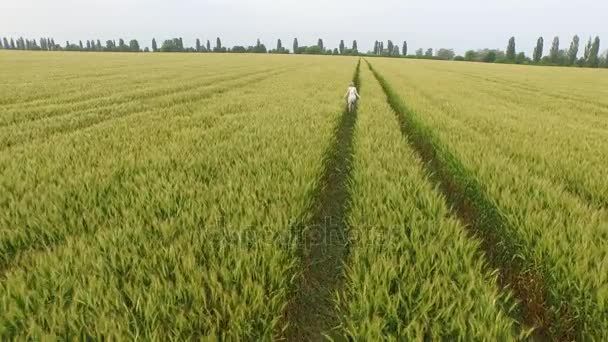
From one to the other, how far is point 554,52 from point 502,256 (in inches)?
5389

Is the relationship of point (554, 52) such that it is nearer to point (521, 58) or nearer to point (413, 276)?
point (521, 58)

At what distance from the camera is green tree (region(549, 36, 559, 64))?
98762 millimetres

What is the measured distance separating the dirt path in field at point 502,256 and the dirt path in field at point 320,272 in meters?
1.31

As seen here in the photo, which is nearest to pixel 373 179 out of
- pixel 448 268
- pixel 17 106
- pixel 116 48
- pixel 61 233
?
pixel 448 268

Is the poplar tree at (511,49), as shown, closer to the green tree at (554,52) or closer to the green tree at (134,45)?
the green tree at (554,52)

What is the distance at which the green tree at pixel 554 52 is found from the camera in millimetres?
98762

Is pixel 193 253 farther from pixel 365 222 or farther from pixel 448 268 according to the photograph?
pixel 448 268

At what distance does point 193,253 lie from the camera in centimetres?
235

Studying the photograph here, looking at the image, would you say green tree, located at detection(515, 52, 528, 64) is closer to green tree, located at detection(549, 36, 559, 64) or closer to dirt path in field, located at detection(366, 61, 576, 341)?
green tree, located at detection(549, 36, 559, 64)

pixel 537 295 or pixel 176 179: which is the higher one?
pixel 176 179

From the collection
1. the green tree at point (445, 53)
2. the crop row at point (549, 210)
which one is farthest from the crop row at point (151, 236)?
the green tree at point (445, 53)

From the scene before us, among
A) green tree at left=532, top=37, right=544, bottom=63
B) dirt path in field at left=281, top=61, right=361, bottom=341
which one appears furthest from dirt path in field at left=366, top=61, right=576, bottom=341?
green tree at left=532, top=37, right=544, bottom=63

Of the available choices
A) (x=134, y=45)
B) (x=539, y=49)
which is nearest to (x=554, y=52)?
(x=539, y=49)

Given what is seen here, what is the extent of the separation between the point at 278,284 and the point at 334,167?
418cm
